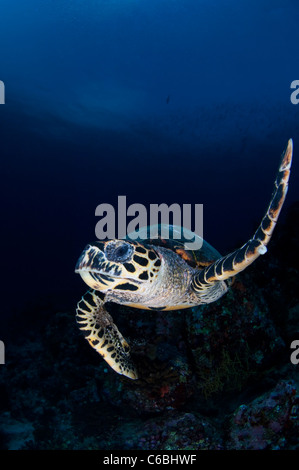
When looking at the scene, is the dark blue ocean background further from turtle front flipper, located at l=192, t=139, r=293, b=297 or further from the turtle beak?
the turtle beak

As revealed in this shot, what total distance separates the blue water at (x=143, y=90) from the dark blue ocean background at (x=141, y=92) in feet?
0.31

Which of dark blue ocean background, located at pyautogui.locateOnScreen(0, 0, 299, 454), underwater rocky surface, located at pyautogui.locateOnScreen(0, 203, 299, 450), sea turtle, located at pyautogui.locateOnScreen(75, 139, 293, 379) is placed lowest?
underwater rocky surface, located at pyautogui.locateOnScreen(0, 203, 299, 450)

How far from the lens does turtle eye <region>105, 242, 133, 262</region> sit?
7.54 ft

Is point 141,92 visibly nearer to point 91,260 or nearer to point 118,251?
point 118,251

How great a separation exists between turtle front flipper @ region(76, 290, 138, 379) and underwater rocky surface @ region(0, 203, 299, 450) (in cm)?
68

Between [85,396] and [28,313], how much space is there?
9.10m

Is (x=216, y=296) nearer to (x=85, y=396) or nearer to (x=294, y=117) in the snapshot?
(x=85, y=396)

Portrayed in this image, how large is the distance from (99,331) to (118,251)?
138 centimetres

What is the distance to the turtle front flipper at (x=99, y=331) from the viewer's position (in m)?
3.11

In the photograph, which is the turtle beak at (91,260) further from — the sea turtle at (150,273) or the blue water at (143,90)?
the blue water at (143,90)

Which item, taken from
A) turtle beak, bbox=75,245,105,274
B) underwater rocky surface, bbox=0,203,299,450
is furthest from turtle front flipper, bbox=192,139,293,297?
underwater rocky surface, bbox=0,203,299,450

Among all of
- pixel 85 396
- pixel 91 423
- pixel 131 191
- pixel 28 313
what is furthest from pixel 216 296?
pixel 131 191

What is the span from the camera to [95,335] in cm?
313

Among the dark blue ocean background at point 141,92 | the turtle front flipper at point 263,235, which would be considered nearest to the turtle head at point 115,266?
the turtle front flipper at point 263,235
